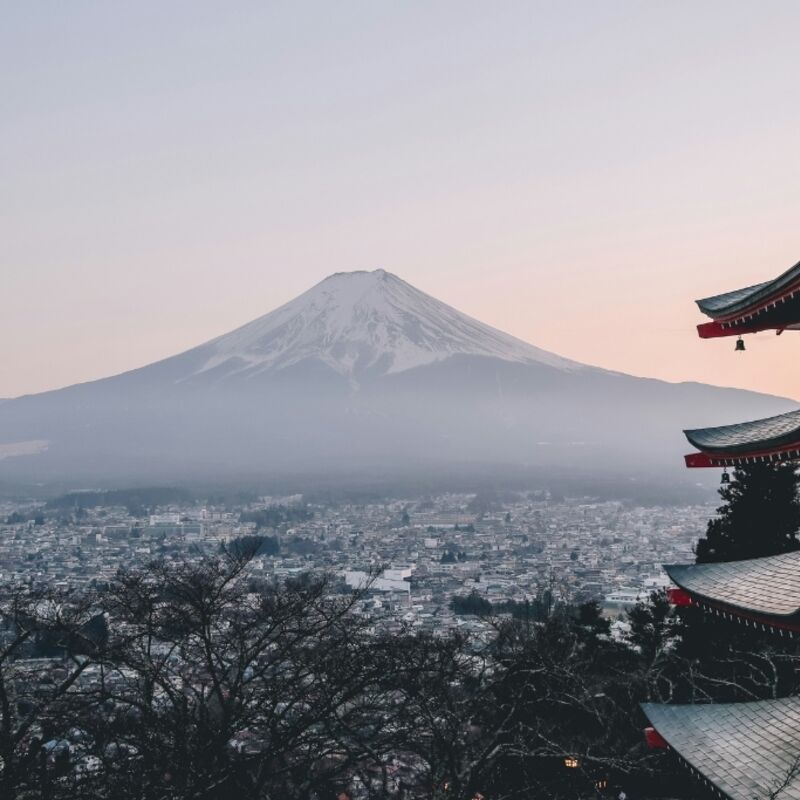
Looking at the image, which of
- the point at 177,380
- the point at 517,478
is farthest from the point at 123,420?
the point at 517,478

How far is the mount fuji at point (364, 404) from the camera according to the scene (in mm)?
124750

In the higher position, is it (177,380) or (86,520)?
(177,380)

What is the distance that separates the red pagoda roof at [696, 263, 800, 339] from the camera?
625cm

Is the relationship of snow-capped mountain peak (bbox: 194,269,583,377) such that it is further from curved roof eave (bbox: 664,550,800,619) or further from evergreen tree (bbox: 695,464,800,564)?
curved roof eave (bbox: 664,550,800,619)

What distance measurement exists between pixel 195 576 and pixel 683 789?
5.88 metres

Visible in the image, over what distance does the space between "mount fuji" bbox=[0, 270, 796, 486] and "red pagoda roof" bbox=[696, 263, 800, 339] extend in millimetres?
104671

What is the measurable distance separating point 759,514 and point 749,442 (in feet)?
32.1

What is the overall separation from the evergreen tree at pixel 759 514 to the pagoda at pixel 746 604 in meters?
8.51

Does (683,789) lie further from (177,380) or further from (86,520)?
(177,380)

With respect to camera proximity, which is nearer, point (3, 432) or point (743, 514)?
point (743, 514)

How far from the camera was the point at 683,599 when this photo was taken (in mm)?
7598

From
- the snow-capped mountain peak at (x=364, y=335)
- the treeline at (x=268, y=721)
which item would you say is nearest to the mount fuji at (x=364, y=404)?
the snow-capped mountain peak at (x=364, y=335)

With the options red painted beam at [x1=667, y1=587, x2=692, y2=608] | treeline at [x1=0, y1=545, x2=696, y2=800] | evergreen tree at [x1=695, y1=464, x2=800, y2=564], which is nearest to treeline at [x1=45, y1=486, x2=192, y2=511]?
A: evergreen tree at [x1=695, y1=464, x2=800, y2=564]

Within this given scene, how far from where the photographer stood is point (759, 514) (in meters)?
16.0
